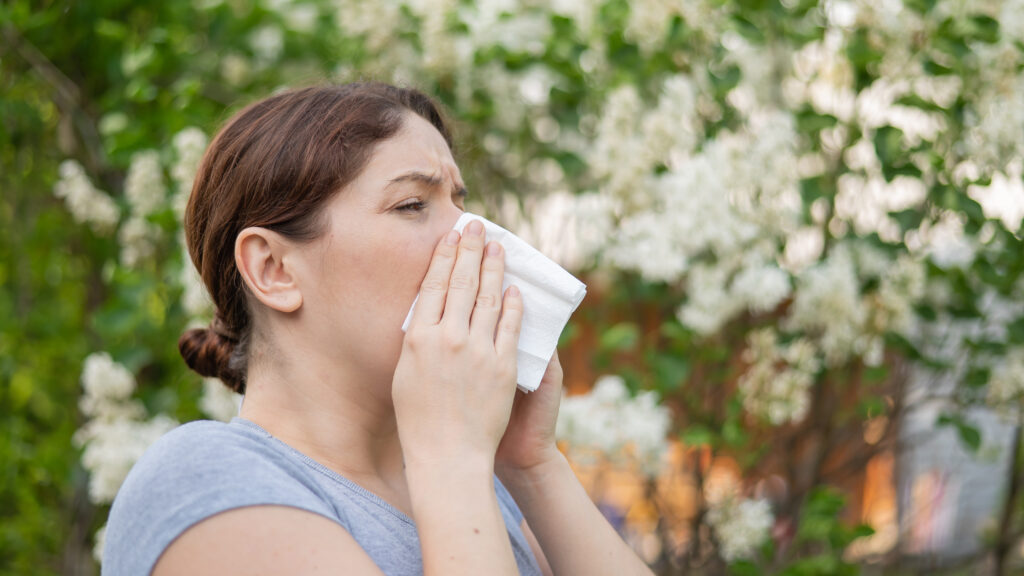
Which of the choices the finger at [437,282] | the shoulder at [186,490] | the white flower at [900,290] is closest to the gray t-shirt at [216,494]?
the shoulder at [186,490]

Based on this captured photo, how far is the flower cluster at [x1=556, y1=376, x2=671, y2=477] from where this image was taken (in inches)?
87.2

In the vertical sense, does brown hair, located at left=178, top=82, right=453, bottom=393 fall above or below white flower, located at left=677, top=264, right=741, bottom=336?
above

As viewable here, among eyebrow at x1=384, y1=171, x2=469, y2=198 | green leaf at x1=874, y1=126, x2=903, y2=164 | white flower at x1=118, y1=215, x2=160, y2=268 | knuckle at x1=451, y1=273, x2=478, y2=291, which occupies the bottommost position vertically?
white flower at x1=118, y1=215, x2=160, y2=268

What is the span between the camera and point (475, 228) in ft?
4.14

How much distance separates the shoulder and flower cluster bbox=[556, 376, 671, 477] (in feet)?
4.07

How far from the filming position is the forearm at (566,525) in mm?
1389

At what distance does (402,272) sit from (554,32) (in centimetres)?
166

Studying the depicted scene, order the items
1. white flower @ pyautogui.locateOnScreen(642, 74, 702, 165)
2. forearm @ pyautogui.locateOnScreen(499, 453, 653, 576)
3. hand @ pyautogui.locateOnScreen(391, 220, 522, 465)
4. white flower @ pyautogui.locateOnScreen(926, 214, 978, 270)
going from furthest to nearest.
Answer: white flower @ pyautogui.locateOnScreen(926, 214, 978, 270) → white flower @ pyautogui.locateOnScreen(642, 74, 702, 165) → forearm @ pyautogui.locateOnScreen(499, 453, 653, 576) → hand @ pyautogui.locateOnScreen(391, 220, 522, 465)

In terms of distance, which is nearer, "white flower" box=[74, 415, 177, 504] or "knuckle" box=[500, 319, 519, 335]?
"knuckle" box=[500, 319, 519, 335]

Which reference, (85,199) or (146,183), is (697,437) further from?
(85,199)

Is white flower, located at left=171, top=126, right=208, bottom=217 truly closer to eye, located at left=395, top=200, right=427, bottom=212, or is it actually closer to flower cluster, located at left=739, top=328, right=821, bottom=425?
eye, located at left=395, top=200, right=427, bottom=212

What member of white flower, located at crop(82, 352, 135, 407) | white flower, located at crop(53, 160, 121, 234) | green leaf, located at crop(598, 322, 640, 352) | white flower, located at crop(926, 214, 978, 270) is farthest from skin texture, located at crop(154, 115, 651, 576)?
white flower, located at crop(926, 214, 978, 270)

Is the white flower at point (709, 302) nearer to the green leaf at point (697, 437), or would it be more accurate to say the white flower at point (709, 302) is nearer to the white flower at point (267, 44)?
the green leaf at point (697, 437)

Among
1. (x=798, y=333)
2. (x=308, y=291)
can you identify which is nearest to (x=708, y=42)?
(x=798, y=333)
